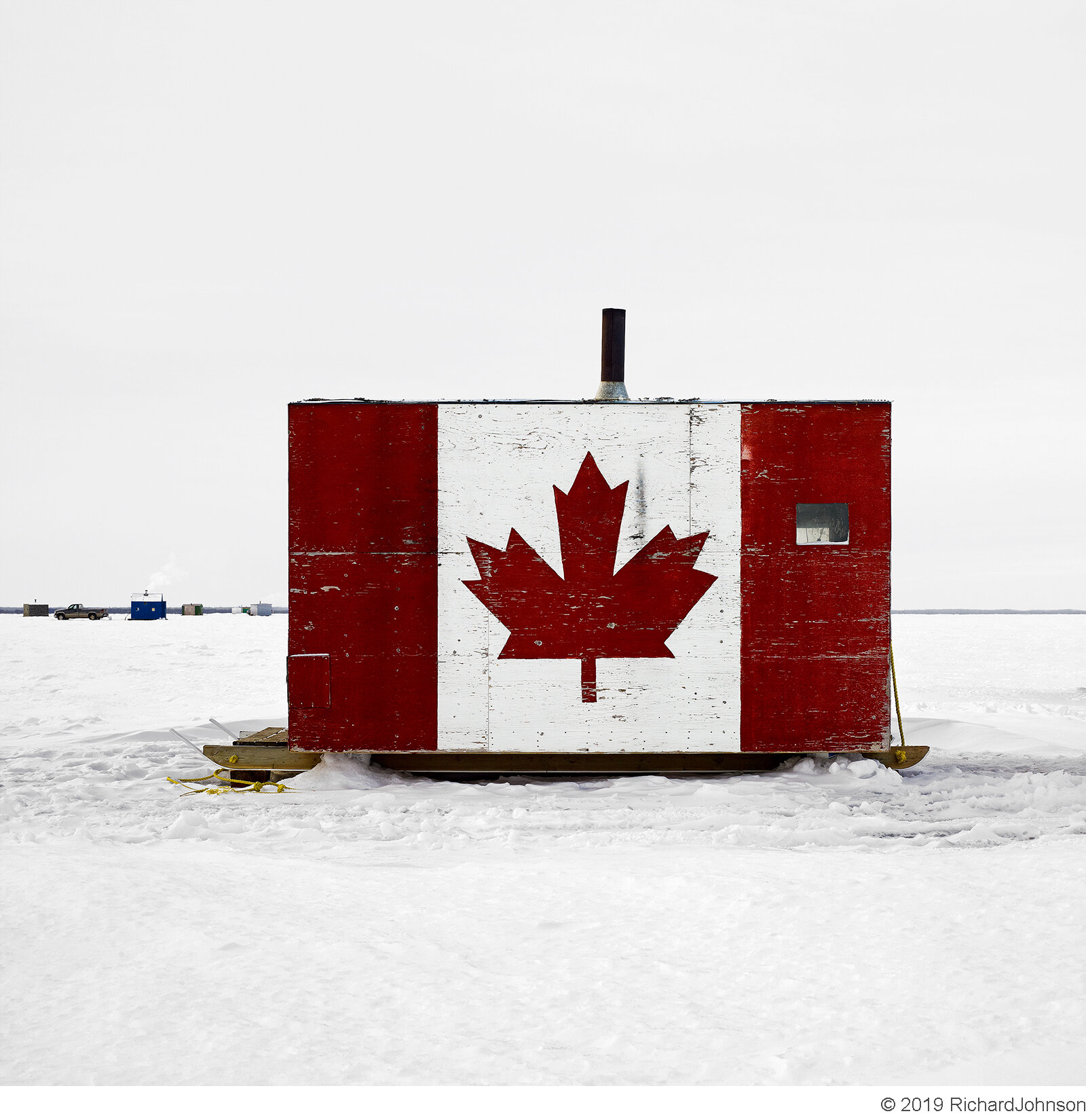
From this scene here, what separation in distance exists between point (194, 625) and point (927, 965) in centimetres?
5026

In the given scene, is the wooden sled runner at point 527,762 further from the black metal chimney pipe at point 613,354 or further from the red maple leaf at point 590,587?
the black metal chimney pipe at point 613,354

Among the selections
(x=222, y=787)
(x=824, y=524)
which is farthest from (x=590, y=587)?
(x=222, y=787)

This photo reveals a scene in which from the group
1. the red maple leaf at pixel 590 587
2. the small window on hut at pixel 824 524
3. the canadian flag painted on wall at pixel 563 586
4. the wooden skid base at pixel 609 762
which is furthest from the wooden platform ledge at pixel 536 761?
the small window on hut at pixel 824 524

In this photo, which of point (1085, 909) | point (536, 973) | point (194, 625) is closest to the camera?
point (536, 973)

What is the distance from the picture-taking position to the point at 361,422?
8.23m

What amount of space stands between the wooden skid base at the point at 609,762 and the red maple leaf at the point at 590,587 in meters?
0.71

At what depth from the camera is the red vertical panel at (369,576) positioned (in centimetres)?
816

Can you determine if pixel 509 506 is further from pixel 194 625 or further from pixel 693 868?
pixel 194 625

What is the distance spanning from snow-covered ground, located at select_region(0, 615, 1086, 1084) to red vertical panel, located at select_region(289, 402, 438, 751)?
763mm

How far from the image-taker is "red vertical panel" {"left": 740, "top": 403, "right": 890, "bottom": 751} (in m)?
8.19

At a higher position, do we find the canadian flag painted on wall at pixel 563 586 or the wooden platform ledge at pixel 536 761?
the canadian flag painted on wall at pixel 563 586

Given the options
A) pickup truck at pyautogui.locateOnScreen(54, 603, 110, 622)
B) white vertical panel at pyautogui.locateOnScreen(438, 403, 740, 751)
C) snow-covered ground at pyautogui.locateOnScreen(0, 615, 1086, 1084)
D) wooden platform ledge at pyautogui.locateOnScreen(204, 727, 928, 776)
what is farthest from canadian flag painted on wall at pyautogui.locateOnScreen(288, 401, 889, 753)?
pickup truck at pyautogui.locateOnScreen(54, 603, 110, 622)

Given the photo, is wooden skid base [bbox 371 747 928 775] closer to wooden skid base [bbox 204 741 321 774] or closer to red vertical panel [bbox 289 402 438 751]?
red vertical panel [bbox 289 402 438 751]

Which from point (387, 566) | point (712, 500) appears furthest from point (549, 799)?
point (712, 500)
